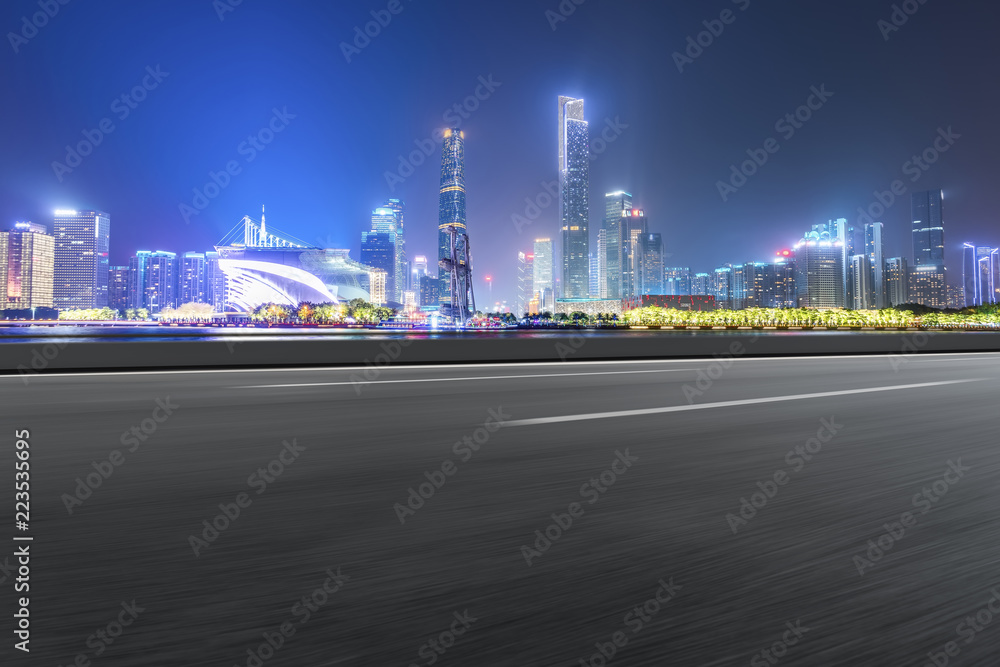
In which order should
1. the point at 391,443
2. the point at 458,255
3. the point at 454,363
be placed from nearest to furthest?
the point at 391,443, the point at 454,363, the point at 458,255

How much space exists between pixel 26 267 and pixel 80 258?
10.4 meters

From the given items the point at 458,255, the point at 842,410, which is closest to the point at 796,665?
the point at 842,410

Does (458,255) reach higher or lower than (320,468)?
higher

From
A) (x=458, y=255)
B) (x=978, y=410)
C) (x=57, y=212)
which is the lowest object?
(x=978, y=410)

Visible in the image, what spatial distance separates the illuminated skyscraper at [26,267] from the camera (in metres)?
85.6

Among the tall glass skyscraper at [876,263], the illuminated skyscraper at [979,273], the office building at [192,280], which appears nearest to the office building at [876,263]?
the tall glass skyscraper at [876,263]

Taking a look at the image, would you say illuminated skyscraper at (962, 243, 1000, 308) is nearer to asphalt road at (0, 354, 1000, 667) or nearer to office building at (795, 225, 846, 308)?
office building at (795, 225, 846, 308)

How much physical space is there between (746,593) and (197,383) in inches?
399

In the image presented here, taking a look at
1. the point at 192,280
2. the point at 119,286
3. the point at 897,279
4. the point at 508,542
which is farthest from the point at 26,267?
the point at 897,279

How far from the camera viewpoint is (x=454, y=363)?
16.1m

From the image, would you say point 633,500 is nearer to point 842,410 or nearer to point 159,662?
point 159,662

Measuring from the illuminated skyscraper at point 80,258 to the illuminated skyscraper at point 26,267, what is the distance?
172 cm

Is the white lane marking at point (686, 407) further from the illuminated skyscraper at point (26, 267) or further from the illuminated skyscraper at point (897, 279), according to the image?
the illuminated skyscraper at point (897, 279)

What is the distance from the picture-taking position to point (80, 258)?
99.6 meters
